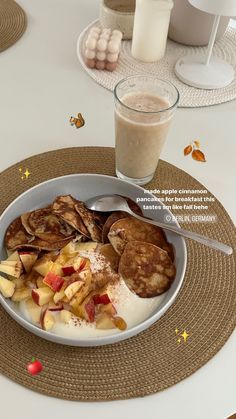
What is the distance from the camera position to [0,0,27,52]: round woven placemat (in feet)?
4.86

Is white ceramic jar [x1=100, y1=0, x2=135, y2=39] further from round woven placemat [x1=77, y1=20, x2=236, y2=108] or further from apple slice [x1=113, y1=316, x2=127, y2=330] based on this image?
apple slice [x1=113, y1=316, x2=127, y2=330]

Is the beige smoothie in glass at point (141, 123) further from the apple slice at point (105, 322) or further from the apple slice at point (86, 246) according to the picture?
the apple slice at point (105, 322)

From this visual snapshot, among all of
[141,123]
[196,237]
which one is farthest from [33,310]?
[141,123]

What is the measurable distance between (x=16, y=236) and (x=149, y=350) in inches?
12.6

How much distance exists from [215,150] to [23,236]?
21.7 inches

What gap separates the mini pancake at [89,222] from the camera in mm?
928

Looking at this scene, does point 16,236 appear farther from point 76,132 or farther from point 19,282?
point 76,132

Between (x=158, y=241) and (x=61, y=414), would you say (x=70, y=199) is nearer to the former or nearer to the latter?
(x=158, y=241)

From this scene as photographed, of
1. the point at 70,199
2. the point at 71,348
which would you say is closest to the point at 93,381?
the point at 71,348

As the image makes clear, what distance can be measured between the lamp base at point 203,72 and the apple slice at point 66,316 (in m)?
0.82

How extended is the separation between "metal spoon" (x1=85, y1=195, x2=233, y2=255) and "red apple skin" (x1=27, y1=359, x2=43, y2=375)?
12.9 inches

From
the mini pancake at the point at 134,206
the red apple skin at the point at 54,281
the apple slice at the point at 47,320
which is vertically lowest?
the apple slice at the point at 47,320

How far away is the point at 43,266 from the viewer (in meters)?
0.84

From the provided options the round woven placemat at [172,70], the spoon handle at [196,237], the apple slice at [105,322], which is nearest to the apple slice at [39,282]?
the apple slice at [105,322]
